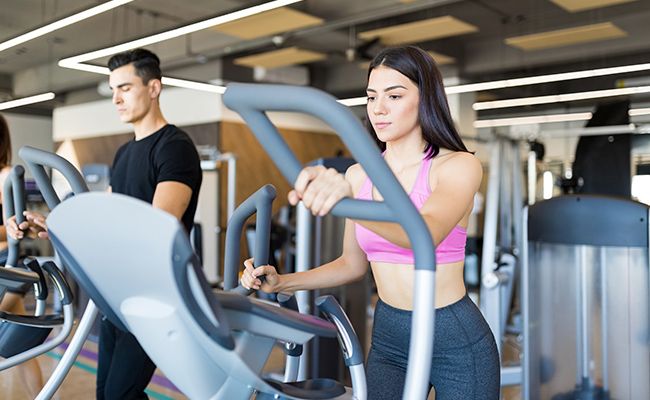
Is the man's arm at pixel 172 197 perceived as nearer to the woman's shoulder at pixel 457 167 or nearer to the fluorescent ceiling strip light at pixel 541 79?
the woman's shoulder at pixel 457 167

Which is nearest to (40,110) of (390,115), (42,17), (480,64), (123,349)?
(42,17)

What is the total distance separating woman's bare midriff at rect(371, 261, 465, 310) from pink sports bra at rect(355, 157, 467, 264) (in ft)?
0.05

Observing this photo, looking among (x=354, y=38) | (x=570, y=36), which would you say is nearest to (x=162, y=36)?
(x=354, y=38)

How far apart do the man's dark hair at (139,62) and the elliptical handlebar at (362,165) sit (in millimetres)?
1305

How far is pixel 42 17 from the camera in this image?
452 centimetres

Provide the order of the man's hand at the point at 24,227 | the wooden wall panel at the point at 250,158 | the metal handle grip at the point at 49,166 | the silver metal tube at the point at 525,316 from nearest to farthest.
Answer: the metal handle grip at the point at 49,166 < the man's hand at the point at 24,227 < the silver metal tube at the point at 525,316 < the wooden wall panel at the point at 250,158

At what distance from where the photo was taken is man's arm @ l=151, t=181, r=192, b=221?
5.94 feet

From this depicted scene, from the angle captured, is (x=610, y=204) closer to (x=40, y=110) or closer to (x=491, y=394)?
(x=491, y=394)

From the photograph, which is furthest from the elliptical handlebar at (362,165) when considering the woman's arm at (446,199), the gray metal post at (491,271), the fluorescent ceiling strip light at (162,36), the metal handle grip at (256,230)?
the fluorescent ceiling strip light at (162,36)

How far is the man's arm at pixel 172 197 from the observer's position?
5.94ft

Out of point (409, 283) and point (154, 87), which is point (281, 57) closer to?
point (154, 87)

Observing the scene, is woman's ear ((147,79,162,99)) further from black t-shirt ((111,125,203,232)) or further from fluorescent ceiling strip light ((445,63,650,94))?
fluorescent ceiling strip light ((445,63,650,94))

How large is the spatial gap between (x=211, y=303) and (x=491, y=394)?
30.6 inches

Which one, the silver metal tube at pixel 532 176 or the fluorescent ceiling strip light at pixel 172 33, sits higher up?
the fluorescent ceiling strip light at pixel 172 33
